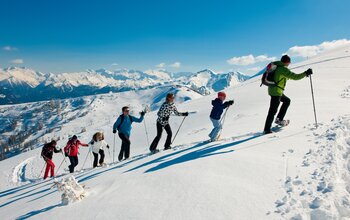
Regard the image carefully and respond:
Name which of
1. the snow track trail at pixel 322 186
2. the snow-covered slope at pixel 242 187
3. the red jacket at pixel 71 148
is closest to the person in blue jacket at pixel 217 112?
the snow-covered slope at pixel 242 187

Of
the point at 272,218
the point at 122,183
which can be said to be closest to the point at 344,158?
the point at 272,218

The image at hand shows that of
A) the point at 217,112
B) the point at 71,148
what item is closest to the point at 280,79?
the point at 217,112

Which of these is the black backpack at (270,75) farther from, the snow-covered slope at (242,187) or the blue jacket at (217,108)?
the snow-covered slope at (242,187)

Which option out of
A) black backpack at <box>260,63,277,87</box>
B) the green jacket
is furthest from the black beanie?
black backpack at <box>260,63,277,87</box>

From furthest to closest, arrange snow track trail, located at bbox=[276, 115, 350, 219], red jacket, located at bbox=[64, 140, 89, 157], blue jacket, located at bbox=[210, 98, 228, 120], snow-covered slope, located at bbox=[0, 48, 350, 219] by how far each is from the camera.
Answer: red jacket, located at bbox=[64, 140, 89, 157], blue jacket, located at bbox=[210, 98, 228, 120], snow-covered slope, located at bbox=[0, 48, 350, 219], snow track trail, located at bbox=[276, 115, 350, 219]

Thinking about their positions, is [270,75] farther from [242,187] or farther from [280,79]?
[242,187]

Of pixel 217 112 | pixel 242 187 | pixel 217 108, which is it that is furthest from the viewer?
pixel 217 112

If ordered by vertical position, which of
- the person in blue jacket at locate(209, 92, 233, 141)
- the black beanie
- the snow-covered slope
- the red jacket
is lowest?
the red jacket

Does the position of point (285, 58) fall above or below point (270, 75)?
above

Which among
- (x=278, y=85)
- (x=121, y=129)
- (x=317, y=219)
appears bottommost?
(x=317, y=219)

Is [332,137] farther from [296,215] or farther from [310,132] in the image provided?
[296,215]

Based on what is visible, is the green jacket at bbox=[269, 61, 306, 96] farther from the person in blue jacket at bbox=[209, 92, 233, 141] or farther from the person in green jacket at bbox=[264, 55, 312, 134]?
the person in blue jacket at bbox=[209, 92, 233, 141]

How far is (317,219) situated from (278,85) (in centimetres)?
698

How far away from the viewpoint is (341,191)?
5379 millimetres
